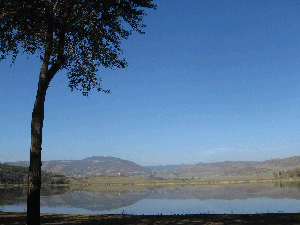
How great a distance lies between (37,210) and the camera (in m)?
10.8

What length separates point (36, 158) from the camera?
1135cm

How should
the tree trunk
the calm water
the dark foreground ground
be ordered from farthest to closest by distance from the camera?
1. the calm water
2. the dark foreground ground
3. the tree trunk

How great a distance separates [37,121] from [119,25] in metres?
7.03

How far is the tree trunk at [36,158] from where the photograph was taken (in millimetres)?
10734

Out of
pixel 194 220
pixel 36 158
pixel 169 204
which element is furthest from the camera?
pixel 169 204

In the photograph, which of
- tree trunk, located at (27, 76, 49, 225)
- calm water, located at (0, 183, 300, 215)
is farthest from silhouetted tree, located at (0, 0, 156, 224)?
calm water, located at (0, 183, 300, 215)

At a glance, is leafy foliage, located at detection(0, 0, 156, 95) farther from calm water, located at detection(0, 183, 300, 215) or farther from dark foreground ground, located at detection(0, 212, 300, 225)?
calm water, located at detection(0, 183, 300, 215)

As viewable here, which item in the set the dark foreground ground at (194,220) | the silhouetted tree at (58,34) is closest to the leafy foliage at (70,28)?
the silhouetted tree at (58,34)

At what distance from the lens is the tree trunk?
35.2ft

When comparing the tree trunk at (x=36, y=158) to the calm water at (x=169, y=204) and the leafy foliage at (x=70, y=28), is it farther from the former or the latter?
the calm water at (x=169, y=204)

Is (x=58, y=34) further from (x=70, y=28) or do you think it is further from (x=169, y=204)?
(x=169, y=204)

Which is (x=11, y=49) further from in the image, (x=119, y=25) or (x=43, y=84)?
(x=119, y=25)

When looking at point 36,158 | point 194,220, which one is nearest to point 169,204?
point 194,220

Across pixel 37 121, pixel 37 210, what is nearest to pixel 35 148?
pixel 37 121
